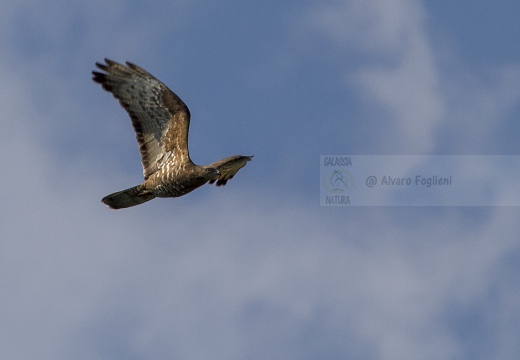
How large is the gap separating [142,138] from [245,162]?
2.17 meters

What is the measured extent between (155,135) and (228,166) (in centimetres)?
168

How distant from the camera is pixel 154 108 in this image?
50.8m

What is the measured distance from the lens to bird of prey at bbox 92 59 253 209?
5059 cm

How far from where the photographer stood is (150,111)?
50.9 meters

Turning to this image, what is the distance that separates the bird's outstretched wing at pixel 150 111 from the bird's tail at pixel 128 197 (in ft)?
1.16

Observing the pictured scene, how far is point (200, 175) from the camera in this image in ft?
165

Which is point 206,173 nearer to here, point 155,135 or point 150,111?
point 155,135

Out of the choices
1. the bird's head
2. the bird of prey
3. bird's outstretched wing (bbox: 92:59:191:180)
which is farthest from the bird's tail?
the bird's head

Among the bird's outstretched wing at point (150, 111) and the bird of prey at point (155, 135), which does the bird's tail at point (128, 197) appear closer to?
the bird of prey at point (155, 135)

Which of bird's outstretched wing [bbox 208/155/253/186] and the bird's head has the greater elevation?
bird's outstretched wing [bbox 208/155/253/186]

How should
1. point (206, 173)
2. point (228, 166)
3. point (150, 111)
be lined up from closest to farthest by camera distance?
1. point (206, 173)
2. point (150, 111)
3. point (228, 166)

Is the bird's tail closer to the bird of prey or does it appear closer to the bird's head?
the bird of prey

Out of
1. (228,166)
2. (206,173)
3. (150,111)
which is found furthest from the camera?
(228,166)

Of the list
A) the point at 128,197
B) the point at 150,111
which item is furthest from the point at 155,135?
the point at 128,197
